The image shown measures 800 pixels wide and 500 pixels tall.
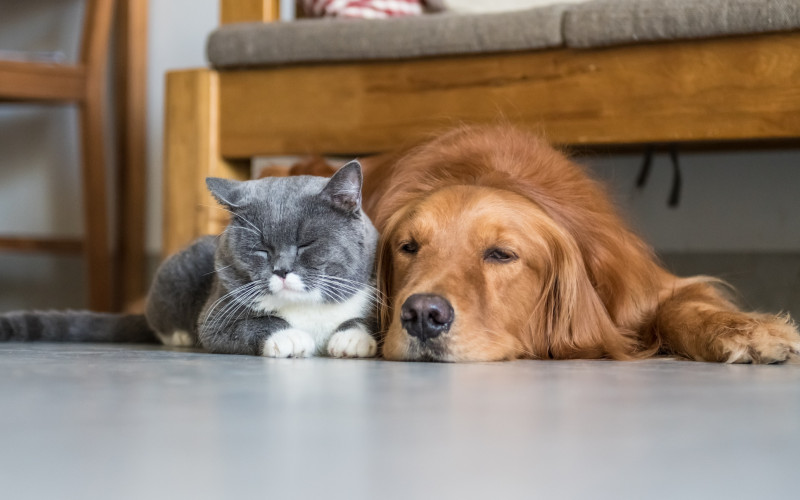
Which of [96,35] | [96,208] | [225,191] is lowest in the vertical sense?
[96,208]

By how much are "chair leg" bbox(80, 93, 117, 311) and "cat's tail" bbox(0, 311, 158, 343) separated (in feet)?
5.68

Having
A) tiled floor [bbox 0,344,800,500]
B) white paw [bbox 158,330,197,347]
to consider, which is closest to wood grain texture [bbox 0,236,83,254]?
white paw [bbox 158,330,197,347]

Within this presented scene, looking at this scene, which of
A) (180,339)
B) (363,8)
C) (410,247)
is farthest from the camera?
(363,8)

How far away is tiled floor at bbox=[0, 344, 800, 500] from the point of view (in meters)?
0.68

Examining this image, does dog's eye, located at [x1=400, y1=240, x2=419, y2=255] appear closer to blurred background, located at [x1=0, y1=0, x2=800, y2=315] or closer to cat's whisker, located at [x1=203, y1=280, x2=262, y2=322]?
cat's whisker, located at [x1=203, y1=280, x2=262, y2=322]

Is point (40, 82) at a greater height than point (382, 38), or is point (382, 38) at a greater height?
point (382, 38)

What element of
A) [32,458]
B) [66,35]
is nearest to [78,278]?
[66,35]

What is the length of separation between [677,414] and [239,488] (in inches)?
20.8

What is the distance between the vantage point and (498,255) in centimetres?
166

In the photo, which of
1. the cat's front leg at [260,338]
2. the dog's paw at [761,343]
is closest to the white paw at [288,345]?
the cat's front leg at [260,338]

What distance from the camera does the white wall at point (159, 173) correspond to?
3322 millimetres

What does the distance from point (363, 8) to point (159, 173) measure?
1674 millimetres

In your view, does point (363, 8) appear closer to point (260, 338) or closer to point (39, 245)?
point (260, 338)

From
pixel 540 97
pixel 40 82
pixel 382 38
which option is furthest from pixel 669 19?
pixel 40 82
